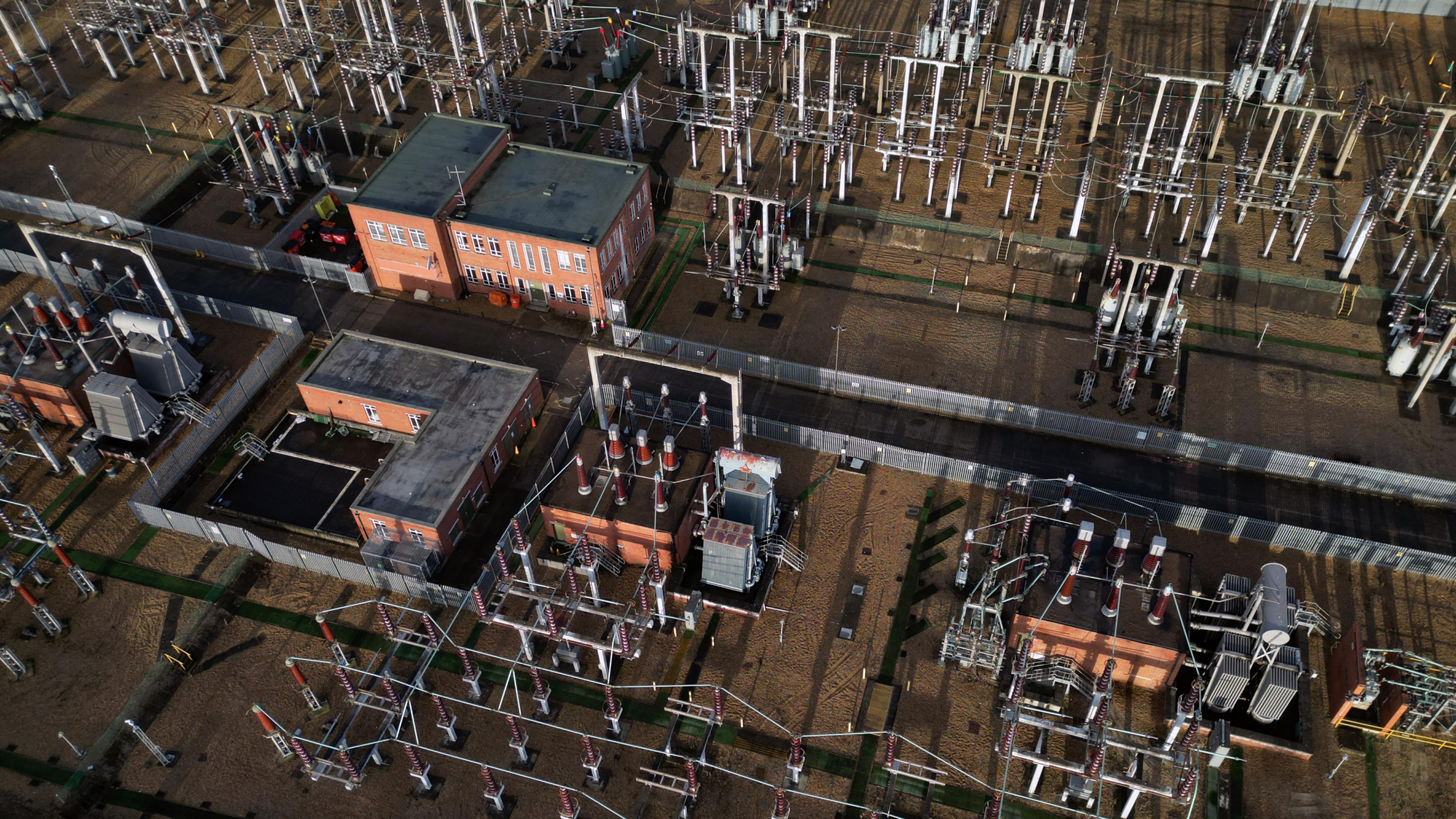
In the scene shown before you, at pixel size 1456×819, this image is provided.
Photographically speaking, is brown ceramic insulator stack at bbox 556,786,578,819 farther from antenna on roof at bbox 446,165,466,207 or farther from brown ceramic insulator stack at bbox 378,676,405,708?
antenna on roof at bbox 446,165,466,207

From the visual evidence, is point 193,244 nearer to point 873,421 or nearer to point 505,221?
point 505,221

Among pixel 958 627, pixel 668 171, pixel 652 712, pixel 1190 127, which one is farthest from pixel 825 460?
pixel 1190 127

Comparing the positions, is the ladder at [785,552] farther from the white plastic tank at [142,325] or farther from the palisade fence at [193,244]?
the white plastic tank at [142,325]

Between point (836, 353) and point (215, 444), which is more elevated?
point (836, 353)

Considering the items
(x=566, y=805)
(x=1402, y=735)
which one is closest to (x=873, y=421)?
(x=566, y=805)

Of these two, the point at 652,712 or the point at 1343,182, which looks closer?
the point at 652,712

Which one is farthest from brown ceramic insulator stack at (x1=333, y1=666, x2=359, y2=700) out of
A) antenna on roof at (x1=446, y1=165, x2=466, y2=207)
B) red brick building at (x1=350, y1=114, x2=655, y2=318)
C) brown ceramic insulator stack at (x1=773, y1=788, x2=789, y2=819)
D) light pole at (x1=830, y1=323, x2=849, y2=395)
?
antenna on roof at (x1=446, y1=165, x2=466, y2=207)

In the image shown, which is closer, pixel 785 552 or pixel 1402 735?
pixel 1402 735

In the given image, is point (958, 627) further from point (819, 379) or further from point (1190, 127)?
point (1190, 127)
